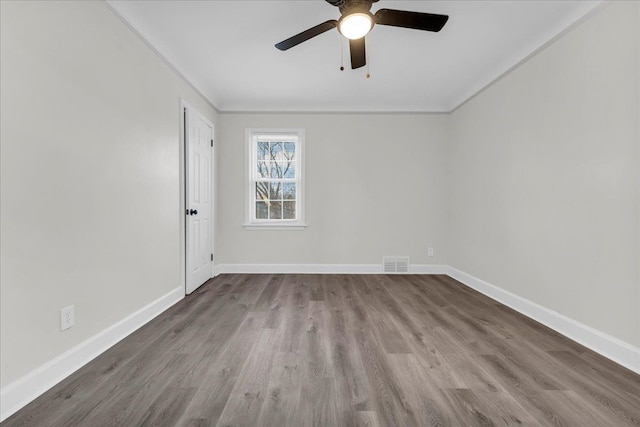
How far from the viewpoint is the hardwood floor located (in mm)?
1493

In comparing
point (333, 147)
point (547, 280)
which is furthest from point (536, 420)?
point (333, 147)

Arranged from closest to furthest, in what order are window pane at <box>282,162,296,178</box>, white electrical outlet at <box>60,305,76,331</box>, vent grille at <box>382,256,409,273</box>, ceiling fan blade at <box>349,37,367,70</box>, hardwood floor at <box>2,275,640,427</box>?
hardwood floor at <box>2,275,640,427</box>, white electrical outlet at <box>60,305,76,331</box>, ceiling fan blade at <box>349,37,367,70</box>, vent grille at <box>382,256,409,273</box>, window pane at <box>282,162,296,178</box>

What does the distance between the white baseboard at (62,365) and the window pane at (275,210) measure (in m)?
2.34

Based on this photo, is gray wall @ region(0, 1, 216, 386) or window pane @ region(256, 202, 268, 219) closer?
gray wall @ region(0, 1, 216, 386)

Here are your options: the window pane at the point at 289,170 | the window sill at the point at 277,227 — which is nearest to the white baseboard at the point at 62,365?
the window sill at the point at 277,227

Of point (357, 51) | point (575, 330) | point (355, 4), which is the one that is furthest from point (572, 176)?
point (355, 4)

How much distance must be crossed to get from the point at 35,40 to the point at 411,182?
429 centimetres

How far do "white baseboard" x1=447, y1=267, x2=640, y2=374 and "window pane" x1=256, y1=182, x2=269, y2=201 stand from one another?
3.27 meters

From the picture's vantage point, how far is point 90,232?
2039 mm

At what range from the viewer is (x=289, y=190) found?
4.79 m

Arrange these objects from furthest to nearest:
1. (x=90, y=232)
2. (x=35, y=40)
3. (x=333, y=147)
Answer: (x=333, y=147), (x=90, y=232), (x=35, y=40)

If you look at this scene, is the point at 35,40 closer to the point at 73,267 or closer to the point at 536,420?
the point at 73,267

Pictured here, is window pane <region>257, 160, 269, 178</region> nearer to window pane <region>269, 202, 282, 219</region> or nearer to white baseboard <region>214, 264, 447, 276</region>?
window pane <region>269, 202, 282, 219</region>

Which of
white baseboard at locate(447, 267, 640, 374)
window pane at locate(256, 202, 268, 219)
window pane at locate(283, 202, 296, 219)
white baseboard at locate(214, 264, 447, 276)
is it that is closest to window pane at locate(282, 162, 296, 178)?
window pane at locate(283, 202, 296, 219)
